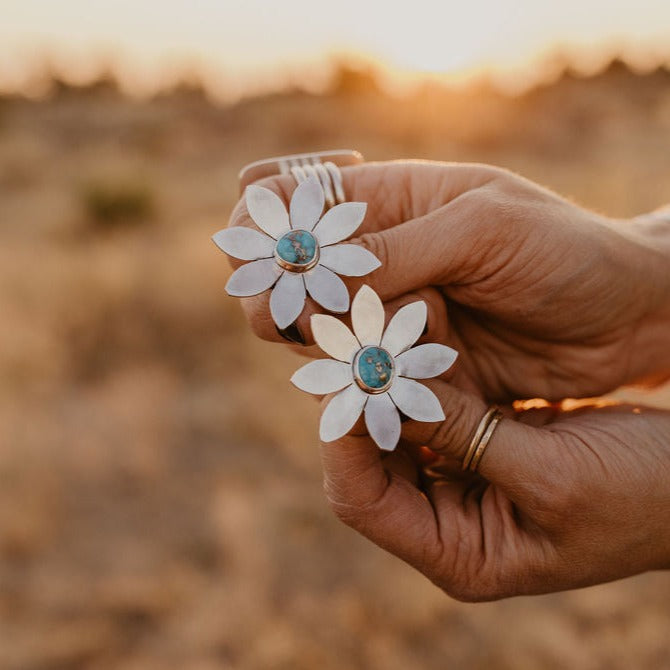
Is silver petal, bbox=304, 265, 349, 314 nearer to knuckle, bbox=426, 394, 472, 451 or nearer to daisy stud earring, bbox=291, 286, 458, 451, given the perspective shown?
daisy stud earring, bbox=291, 286, 458, 451

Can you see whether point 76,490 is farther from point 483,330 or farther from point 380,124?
point 380,124

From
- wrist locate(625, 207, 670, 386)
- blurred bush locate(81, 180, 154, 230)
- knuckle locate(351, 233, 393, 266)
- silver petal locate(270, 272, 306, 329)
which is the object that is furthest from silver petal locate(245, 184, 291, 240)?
blurred bush locate(81, 180, 154, 230)

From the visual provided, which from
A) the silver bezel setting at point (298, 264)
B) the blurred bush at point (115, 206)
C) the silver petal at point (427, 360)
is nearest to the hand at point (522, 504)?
the silver petal at point (427, 360)

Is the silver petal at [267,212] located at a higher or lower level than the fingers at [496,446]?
higher

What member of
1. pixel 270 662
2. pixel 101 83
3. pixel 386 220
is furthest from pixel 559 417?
pixel 101 83

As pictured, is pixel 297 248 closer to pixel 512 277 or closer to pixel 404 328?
pixel 404 328

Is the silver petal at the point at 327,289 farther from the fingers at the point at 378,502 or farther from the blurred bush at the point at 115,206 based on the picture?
the blurred bush at the point at 115,206
